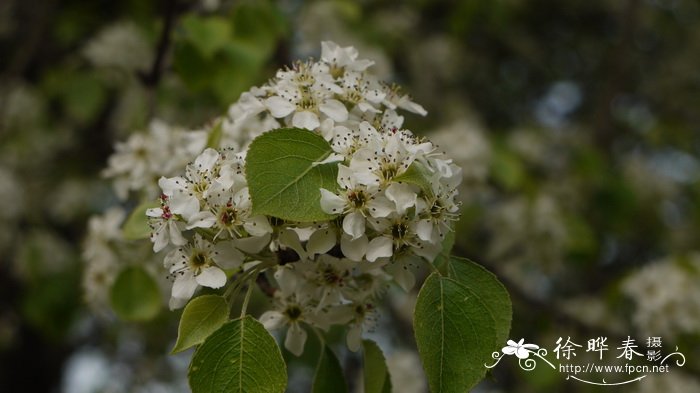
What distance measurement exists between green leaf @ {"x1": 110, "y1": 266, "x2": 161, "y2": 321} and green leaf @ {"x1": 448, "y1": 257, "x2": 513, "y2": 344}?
1.21 meters

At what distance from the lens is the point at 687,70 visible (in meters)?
6.75

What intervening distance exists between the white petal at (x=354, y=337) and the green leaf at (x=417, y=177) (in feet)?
1.38

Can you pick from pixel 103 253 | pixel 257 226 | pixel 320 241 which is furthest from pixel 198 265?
pixel 103 253

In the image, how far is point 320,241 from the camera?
1.44 meters

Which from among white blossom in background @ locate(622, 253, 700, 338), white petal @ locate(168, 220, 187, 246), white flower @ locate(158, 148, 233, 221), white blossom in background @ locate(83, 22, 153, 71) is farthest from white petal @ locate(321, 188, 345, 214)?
white blossom in background @ locate(83, 22, 153, 71)

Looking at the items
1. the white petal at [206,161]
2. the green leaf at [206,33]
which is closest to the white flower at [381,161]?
the white petal at [206,161]

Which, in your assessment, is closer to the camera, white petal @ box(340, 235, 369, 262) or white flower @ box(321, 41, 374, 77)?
white petal @ box(340, 235, 369, 262)

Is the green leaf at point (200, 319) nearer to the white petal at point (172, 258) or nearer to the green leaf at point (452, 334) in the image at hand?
the white petal at point (172, 258)

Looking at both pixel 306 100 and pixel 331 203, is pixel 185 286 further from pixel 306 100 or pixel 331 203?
pixel 306 100

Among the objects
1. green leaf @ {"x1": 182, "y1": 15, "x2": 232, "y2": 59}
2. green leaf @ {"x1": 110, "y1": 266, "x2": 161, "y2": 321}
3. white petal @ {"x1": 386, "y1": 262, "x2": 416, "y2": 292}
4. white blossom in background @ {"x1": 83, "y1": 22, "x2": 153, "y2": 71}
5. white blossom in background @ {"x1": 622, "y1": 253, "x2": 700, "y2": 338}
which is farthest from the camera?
white blossom in background @ {"x1": 83, "y1": 22, "x2": 153, "y2": 71}

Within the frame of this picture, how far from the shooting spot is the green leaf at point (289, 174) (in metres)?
1.38

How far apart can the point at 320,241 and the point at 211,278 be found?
0.77ft

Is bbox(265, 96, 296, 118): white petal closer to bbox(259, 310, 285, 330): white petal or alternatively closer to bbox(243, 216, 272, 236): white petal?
bbox(243, 216, 272, 236): white petal

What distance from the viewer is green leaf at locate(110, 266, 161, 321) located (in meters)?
2.36
